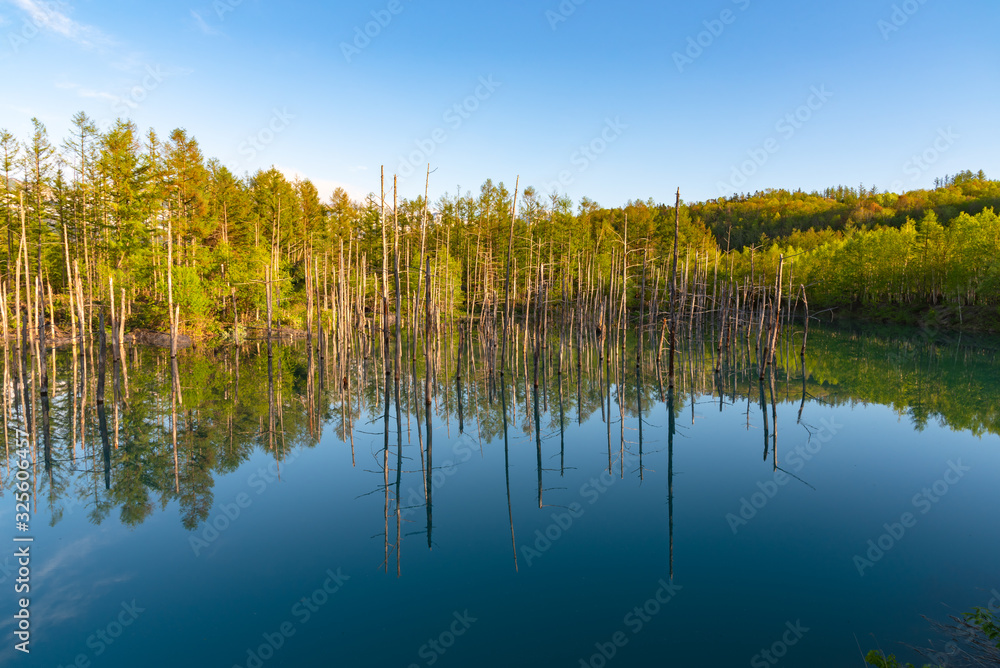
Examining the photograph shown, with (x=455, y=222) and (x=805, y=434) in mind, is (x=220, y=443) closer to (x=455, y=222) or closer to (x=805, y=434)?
(x=805, y=434)

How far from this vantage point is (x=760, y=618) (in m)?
5.48

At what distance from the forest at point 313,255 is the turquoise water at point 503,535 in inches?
156

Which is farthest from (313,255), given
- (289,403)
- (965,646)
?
(965,646)

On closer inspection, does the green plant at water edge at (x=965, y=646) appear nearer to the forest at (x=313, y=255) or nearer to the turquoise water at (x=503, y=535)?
the turquoise water at (x=503, y=535)

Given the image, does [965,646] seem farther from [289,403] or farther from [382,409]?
[289,403]

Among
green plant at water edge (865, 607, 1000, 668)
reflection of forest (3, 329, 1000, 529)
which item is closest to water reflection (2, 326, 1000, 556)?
reflection of forest (3, 329, 1000, 529)

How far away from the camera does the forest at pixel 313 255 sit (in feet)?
74.1

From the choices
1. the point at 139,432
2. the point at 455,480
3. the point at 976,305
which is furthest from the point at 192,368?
the point at 976,305

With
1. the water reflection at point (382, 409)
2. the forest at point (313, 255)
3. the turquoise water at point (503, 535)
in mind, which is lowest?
the turquoise water at point (503, 535)

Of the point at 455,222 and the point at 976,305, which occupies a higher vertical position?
the point at 455,222

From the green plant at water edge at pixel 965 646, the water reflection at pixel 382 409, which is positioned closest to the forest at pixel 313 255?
the water reflection at pixel 382 409

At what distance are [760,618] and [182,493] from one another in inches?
341

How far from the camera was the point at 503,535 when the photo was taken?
7410mm

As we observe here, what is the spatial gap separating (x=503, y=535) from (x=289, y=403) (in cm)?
978
